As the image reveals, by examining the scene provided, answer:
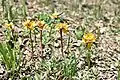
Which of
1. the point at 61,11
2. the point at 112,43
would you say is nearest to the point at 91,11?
the point at 61,11

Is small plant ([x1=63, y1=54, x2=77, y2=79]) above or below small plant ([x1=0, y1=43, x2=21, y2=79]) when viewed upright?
below

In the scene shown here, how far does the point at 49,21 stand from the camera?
10.7 feet

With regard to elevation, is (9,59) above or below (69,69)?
above

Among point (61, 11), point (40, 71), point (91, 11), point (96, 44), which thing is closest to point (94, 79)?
point (40, 71)

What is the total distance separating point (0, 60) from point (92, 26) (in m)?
1.50

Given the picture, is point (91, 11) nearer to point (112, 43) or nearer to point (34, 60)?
point (112, 43)

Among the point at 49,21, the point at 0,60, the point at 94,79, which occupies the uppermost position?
the point at 49,21

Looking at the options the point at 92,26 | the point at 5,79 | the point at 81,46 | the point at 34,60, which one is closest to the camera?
the point at 5,79

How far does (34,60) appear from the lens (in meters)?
2.93

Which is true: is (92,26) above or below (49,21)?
below

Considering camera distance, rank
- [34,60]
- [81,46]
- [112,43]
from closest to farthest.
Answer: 1. [34,60]
2. [81,46]
3. [112,43]

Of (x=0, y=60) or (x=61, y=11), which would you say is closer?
(x=0, y=60)

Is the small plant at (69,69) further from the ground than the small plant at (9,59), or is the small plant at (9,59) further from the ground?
the small plant at (9,59)

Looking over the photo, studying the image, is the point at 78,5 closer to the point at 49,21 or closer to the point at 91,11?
the point at 91,11
